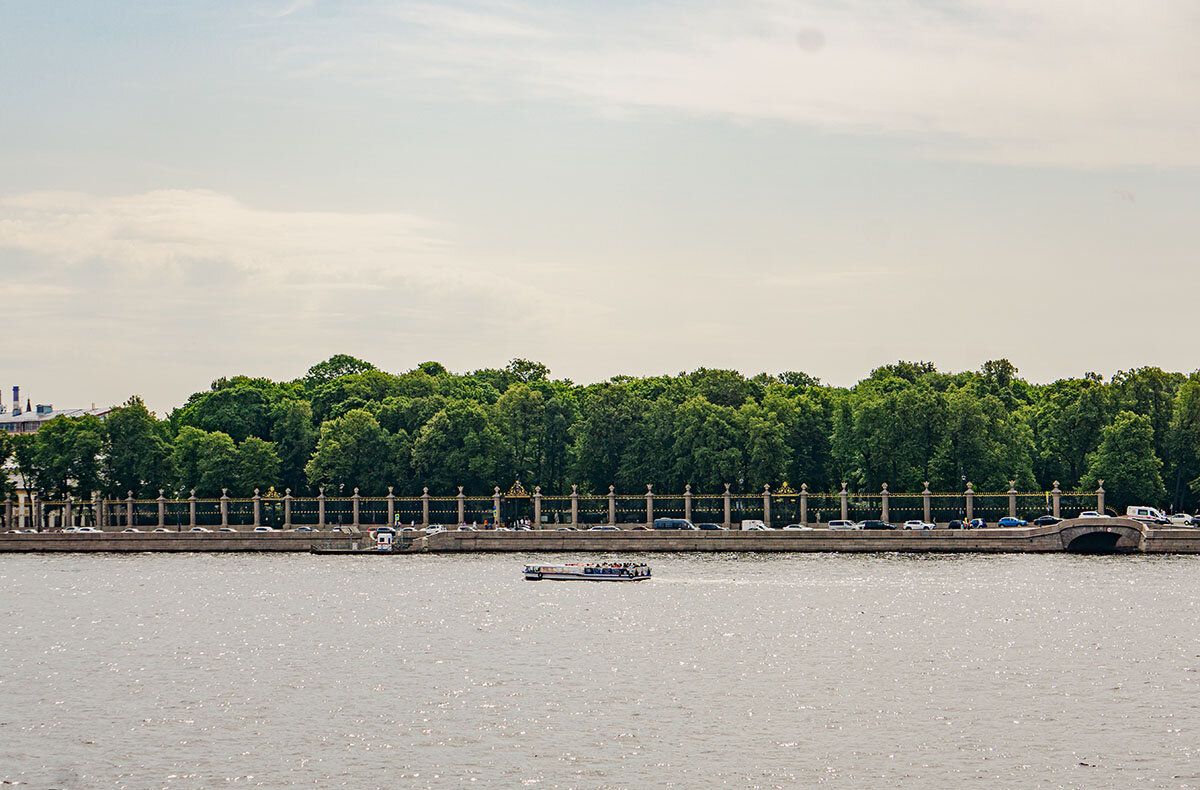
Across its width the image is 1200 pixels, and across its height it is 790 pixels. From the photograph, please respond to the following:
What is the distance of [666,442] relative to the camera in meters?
143

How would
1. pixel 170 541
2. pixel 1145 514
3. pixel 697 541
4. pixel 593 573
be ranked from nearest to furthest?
1. pixel 593 573
2. pixel 1145 514
3. pixel 697 541
4. pixel 170 541

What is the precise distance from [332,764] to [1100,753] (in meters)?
22.0

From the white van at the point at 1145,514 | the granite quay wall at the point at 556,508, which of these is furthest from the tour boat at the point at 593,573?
the white van at the point at 1145,514

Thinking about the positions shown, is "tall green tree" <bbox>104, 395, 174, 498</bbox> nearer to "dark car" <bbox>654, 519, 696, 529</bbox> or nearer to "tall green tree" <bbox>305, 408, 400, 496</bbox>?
"tall green tree" <bbox>305, 408, 400, 496</bbox>

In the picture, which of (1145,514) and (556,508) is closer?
(1145,514)

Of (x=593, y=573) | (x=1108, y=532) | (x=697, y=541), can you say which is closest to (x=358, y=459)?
(x=697, y=541)

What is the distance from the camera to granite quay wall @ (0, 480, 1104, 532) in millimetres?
130625

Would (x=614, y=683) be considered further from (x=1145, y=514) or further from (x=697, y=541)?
(x=1145, y=514)

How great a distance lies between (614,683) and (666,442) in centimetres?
8495

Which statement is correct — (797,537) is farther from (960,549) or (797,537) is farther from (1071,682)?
(1071,682)

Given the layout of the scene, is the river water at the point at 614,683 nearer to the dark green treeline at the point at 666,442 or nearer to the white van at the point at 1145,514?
the white van at the point at 1145,514

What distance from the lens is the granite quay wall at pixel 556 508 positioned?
131 meters

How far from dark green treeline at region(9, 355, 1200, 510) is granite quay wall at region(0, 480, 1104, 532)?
1.78 metres

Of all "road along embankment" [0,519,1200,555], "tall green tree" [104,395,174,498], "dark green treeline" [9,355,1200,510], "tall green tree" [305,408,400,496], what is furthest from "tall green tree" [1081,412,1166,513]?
"tall green tree" [104,395,174,498]
